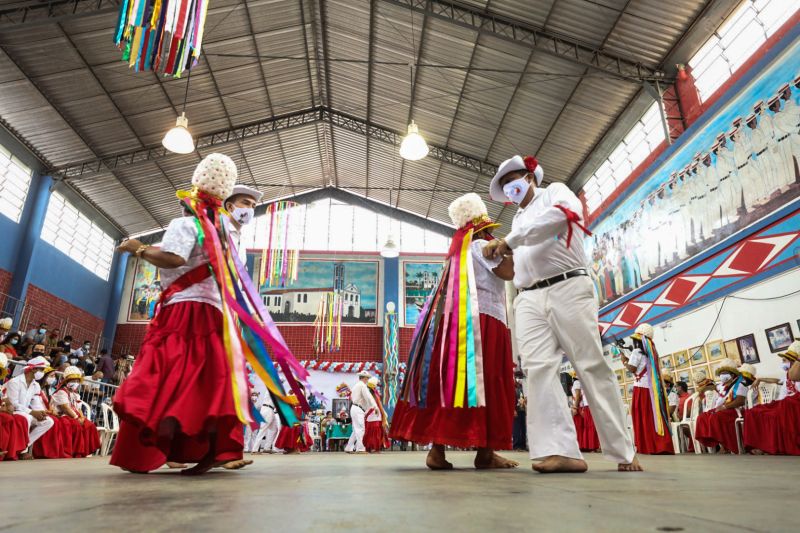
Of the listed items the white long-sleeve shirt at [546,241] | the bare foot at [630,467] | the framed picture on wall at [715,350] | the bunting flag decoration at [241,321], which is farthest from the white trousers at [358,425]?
the bare foot at [630,467]

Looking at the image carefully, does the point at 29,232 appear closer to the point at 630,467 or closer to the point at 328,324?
the point at 328,324

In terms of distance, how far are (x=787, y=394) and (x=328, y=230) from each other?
594 inches

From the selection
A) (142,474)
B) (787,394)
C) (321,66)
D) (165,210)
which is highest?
(321,66)

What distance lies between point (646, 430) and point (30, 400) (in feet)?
23.0

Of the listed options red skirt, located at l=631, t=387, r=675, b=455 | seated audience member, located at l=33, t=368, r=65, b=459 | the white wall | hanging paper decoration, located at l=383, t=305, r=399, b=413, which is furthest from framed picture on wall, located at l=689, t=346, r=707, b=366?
hanging paper decoration, located at l=383, t=305, r=399, b=413

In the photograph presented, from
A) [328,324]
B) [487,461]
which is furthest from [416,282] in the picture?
[487,461]

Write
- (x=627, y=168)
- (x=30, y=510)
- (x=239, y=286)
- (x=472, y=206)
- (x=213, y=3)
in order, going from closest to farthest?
(x=30, y=510) → (x=239, y=286) → (x=472, y=206) → (x=213, y=3) → (x=627, y=168)

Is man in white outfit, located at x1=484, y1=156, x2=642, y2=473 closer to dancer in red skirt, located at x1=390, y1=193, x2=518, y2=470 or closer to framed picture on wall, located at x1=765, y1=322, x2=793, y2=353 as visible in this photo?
dancer in red skirt, located at x1=390, y1=193, x2=518, y2=470

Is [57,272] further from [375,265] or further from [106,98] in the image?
[375,265]

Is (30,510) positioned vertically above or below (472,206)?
below

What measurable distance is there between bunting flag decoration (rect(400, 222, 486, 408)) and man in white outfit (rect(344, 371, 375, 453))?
5.77 meters

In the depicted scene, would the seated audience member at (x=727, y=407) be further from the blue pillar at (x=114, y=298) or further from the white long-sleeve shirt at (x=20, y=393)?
the blue pillar at (x=114, y=298)

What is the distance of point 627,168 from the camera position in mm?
10523

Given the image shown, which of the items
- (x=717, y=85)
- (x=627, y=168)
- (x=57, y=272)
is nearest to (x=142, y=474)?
(x=717, y=85)
